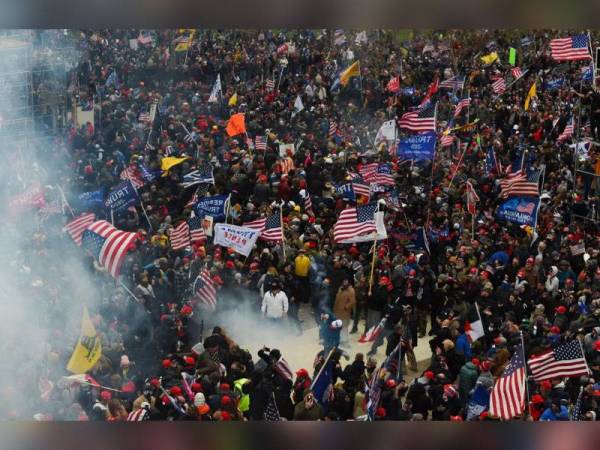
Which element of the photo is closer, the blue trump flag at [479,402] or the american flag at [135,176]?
the blue trump flag at [479,402]

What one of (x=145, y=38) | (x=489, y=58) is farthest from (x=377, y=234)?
(x=145, y=38)

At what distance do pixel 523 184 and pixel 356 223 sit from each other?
4241 mm

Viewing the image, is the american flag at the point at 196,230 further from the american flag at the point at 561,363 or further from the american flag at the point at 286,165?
the american flag at the point at 561,363

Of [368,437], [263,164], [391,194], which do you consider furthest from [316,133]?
[368,437]

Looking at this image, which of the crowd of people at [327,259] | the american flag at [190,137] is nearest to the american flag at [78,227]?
the crowd of people at [327,259]

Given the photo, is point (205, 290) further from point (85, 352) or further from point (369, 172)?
point (369, 172)

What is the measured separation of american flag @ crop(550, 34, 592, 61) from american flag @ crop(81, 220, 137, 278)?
12.5 metres

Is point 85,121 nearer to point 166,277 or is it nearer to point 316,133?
point 316,133

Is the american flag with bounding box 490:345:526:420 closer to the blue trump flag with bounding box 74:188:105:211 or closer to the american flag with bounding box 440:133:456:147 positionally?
the blue trump flag with bounding box 74:188:105:211

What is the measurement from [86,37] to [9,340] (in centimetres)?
2857

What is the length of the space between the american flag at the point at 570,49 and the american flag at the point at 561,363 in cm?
1285

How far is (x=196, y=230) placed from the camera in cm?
1705

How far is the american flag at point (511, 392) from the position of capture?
10.2 m

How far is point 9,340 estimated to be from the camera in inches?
468
